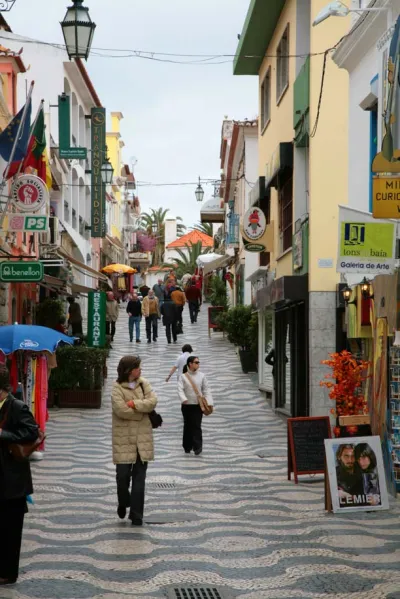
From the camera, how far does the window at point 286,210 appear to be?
868 inches

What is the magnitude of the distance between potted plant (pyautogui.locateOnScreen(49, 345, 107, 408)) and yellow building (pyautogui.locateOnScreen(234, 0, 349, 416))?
13.1 feet

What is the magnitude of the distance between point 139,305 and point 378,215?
79.2 ft

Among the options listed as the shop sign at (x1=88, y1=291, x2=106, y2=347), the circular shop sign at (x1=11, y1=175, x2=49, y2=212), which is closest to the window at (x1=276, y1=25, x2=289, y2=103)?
the circular shop sign at (x1=11, y1=175, x2=49, y2=212)

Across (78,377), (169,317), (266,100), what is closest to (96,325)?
(78,377)

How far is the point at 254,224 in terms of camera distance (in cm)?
2373

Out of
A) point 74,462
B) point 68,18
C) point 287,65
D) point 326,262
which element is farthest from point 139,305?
point 68,18

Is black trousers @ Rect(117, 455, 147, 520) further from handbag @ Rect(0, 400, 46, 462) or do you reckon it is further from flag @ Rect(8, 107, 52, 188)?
flag @ Rect(8, 107, 52, 188)

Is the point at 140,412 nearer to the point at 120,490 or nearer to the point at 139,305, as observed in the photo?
the point at 120,490

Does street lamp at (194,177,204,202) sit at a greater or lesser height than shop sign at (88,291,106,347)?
greater

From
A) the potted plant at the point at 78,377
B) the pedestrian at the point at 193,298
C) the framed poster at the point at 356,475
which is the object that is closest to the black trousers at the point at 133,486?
the framed poster at the point at 356,475

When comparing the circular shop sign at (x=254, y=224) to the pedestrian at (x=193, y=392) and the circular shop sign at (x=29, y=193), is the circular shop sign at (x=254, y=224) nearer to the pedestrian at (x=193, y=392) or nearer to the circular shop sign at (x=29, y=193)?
the circular shop sign at (x=29, y=193)

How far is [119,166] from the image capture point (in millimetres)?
73500

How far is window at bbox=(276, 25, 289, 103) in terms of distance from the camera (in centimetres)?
2225

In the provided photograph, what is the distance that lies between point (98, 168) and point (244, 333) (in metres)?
16.3
